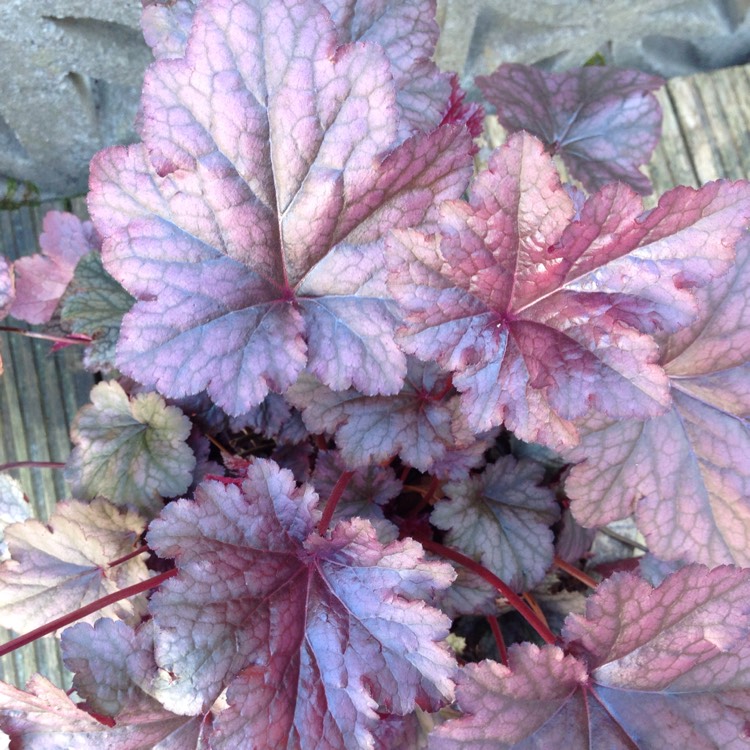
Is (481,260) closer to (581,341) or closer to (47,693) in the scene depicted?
(581,341)

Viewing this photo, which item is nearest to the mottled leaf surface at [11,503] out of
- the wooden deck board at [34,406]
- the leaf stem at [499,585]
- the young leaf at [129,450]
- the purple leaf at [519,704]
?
the young leaf at [129,450]

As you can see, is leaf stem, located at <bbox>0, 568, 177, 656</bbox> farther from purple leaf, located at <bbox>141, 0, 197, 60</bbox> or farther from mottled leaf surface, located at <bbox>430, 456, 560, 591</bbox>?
purple leaf, located at <bbox>141, 0, 197, 60</bbox>

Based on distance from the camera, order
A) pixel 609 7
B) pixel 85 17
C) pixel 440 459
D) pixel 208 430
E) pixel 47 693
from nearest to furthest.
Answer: pixel 47 693
pixel 440 459
pixel 208 430
pixel 85 17
pixel 609 7

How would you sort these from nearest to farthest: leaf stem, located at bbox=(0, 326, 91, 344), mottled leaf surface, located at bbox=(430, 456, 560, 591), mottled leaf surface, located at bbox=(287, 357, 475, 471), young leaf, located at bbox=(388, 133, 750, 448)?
young leaf, located at bbox=(388, 133, 750, 448) < mottled leaf surface, located at bbox=(287, 357, 475, 471) < mottled leaf surface, located at bbox=(430, 456, 560, 591) < leaf stem, located at bbox=(0, 326, 91, 344)

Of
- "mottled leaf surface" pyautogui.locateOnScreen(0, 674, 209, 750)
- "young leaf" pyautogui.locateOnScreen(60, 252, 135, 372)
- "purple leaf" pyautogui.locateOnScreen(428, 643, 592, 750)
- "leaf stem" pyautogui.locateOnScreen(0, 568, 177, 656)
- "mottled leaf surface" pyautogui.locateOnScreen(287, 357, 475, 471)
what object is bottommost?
"mottled leaf surface" pyautogui.locateOnScreen(0, 674, 209, 750)

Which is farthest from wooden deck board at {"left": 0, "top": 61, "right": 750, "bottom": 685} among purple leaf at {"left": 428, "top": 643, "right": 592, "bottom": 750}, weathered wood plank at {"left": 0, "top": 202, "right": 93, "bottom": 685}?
purple leaf at {"left": 428, "top": 643, "right": 592, "bottom": 750}

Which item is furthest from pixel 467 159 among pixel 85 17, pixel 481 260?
pixel 85 17

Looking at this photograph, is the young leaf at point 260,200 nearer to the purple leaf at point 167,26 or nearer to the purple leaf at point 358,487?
the purple leaf at point 167,26
